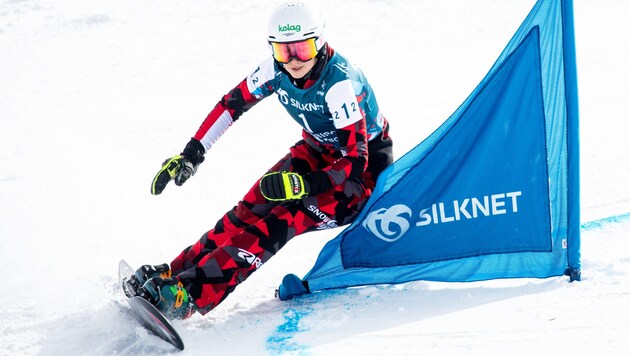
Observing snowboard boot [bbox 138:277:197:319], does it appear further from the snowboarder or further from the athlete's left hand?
the athlete's left hand

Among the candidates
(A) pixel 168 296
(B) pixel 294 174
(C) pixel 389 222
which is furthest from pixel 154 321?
(C) pixel 389 222

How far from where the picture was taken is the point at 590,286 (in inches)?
175

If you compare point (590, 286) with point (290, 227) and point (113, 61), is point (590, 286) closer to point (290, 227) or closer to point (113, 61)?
point (290, 227)

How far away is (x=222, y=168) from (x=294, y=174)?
10.6 feet

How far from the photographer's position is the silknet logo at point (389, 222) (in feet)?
15.5

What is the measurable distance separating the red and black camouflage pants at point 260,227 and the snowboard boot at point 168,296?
6 centimetres

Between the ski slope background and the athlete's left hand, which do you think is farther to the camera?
the athlete's left hand

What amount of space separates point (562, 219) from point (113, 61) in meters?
7.96

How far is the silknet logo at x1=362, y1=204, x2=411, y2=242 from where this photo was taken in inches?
186

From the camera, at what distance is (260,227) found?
14.9 ft

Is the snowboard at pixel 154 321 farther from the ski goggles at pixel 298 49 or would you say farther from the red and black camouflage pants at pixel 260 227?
the ski goggles at pixel 298 49

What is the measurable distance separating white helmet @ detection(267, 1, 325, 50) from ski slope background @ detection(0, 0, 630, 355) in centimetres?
153

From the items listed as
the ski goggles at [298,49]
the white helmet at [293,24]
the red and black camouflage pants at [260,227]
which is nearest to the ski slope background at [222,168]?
the red and black camouflage pants at [260,227]

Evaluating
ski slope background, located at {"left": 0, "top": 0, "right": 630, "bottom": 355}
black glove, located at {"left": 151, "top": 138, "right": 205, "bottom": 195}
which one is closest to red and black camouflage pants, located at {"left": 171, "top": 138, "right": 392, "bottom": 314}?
ski slope background, located at {"left": 0, "top": 0, "right": 630, "bottom": 355}
